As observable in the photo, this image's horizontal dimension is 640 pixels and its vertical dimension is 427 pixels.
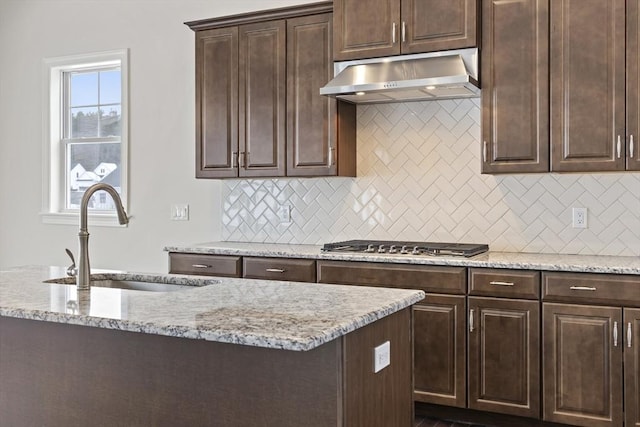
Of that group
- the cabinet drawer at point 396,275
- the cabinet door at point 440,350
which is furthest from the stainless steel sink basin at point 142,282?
the cabinet door at point 440,350

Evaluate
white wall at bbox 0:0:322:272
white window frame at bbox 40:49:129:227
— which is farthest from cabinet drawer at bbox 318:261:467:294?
white window frame at bbox 40:49:129:227

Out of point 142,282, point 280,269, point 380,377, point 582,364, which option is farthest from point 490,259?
point 142,282

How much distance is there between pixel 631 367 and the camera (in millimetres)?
3176

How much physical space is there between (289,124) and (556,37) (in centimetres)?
171

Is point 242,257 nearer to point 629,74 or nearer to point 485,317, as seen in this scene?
point 485,317

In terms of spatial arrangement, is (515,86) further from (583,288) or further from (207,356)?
(207,356)

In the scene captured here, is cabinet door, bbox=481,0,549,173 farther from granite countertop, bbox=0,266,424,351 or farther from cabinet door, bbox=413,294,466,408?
granite countertop, bbox=0,266,424,351

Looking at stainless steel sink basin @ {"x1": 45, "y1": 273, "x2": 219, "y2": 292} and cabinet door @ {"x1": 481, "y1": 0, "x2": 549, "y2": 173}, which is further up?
cabinet door @ {"x1": 481, "y1": 0, "x2": 549, "y2": 173}

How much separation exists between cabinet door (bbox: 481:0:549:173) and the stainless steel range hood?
12 centimetres

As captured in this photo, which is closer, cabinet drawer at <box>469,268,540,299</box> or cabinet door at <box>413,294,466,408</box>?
cabinet drawer at <box>469,268,540,299</box>

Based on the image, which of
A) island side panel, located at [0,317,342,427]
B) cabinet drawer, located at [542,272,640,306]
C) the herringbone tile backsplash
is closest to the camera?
island side panel, located at [0,317,342,427]

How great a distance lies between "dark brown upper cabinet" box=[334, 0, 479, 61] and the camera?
12.2 feet

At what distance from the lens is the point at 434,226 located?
422 centimetres

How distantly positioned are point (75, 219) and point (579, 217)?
408 cm
